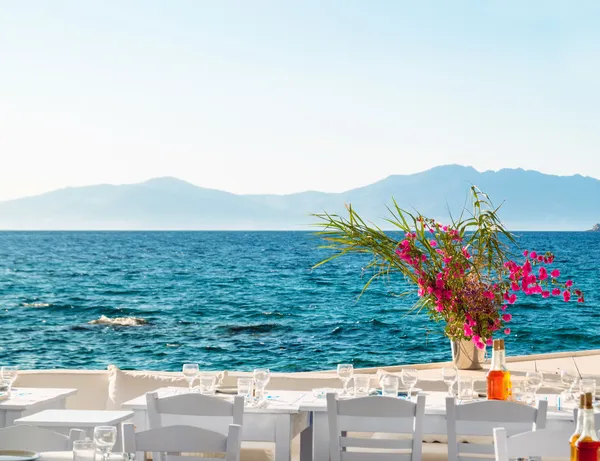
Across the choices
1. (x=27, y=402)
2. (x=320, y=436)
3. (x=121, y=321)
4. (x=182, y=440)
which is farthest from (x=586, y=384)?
(x=121, y=321)

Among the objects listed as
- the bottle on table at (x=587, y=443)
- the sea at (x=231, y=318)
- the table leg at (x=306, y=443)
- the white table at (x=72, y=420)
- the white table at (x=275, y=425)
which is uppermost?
the bottle on table at (x=587, y=443)

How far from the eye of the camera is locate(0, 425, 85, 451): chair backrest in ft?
9.76

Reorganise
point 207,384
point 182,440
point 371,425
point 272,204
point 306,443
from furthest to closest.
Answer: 1. point 272,204
2. point 207,384
3. point 306,443
4. point 371,425
5. point 182,440

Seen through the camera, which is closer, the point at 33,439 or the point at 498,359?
the point at 33,439

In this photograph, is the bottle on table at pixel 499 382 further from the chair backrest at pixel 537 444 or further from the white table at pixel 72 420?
the white table at pixel 72 420

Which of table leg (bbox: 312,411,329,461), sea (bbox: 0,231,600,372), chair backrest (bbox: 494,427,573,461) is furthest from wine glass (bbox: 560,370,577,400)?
sea (bbox: 0,231,600,372)

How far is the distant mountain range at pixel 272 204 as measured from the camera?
11681cm

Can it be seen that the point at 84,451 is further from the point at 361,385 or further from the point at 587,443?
the point at 361,385

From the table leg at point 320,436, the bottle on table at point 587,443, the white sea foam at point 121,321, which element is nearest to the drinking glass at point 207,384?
the table leg at point 320,436

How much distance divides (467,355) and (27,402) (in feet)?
7.47

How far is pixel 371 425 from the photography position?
3629mm

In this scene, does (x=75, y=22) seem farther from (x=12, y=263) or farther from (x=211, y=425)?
(x=12, y=263)

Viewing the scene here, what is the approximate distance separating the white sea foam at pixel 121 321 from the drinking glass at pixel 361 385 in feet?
69.4

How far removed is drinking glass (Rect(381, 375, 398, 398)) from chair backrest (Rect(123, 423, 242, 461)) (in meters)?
1.38
